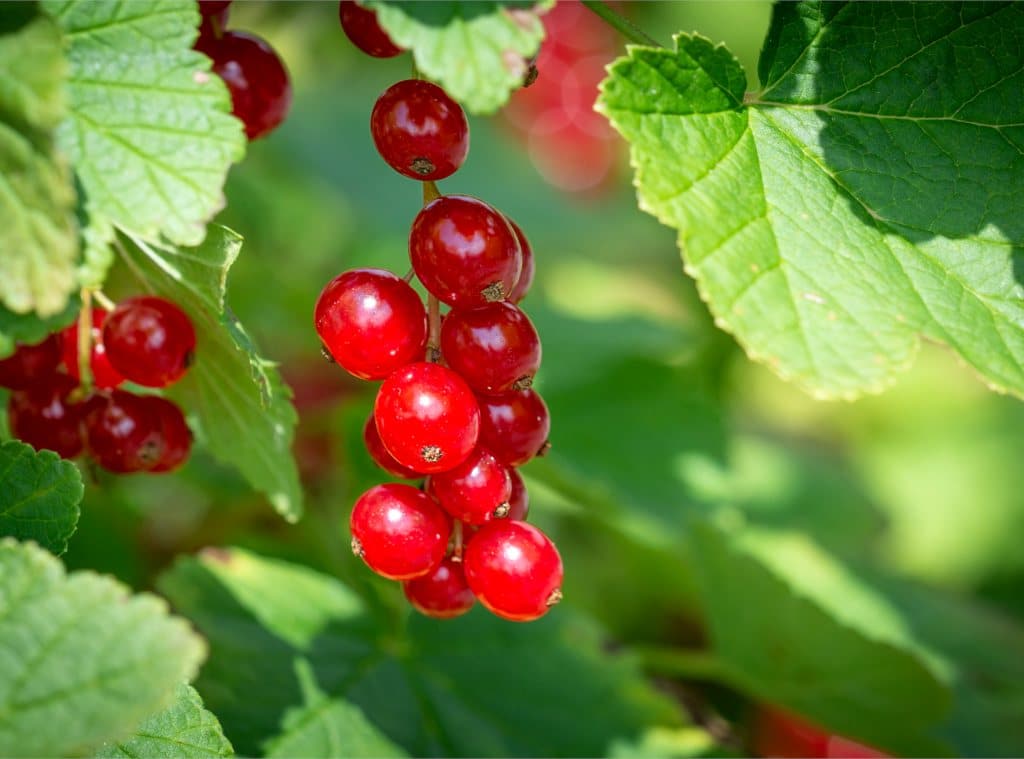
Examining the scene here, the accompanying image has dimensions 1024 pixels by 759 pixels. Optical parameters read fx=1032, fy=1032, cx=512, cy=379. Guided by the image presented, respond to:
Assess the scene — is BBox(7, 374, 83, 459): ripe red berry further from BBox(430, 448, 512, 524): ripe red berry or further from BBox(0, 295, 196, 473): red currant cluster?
BBox(430, 448, 512, 524): ripe red berry

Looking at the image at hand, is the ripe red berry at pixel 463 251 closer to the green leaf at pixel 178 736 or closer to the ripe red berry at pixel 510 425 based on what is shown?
the ripe red berry at pixel 510 425

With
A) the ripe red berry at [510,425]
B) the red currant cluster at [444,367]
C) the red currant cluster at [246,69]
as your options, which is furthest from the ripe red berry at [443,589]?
the red currant cluster at [246,69]

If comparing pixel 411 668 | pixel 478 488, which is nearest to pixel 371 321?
pixel 478 488

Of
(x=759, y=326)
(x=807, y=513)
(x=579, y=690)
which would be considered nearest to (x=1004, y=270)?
(x=759, y=326)

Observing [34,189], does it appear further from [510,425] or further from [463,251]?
[510,425]

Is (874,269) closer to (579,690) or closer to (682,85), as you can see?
(682,85)

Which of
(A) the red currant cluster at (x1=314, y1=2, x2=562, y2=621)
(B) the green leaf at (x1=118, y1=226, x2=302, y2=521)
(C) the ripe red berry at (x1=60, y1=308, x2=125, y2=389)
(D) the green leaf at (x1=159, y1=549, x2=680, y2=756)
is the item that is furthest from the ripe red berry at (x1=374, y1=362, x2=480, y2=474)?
(D) the green leaf at (x1=159, y1=549, x2=680, y2=756)

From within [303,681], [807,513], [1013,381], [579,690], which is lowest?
[303,681]
